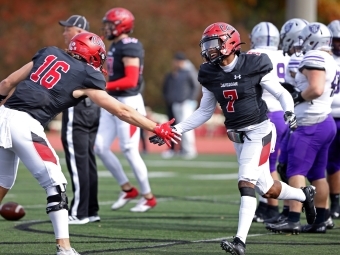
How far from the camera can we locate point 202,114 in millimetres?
7910

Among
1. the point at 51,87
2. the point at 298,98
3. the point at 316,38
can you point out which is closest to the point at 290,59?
the point at 316,38

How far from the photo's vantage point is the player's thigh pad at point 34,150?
6883 millimetres

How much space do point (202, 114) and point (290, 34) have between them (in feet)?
6.24

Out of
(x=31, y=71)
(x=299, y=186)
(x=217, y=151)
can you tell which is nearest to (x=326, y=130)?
(x=299, y=186)

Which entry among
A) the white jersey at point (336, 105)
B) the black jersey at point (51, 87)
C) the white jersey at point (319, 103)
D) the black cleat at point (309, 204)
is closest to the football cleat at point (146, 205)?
the white jersey at point (336, 105)

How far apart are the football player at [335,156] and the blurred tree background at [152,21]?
47.2 feet

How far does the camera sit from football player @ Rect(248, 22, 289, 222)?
9.46 meters

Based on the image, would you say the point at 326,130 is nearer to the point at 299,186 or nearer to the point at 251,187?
the point at 299,186

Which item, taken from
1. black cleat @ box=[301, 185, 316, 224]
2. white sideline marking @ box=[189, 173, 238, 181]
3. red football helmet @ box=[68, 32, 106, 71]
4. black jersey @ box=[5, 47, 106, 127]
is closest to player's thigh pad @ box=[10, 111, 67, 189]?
black jersey @ box=[5, 47, 106, 127]

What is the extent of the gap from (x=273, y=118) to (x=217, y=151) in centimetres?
1362

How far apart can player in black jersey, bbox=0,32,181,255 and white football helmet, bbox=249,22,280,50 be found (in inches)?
107

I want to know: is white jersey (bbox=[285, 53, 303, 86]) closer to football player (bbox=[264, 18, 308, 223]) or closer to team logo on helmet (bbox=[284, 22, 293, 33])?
football player (bbox=[264, 18, 308, 223])

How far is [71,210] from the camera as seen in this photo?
947cm

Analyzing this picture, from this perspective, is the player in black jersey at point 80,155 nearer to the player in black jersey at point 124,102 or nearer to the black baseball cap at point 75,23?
the black baseball cap at point 75,23
